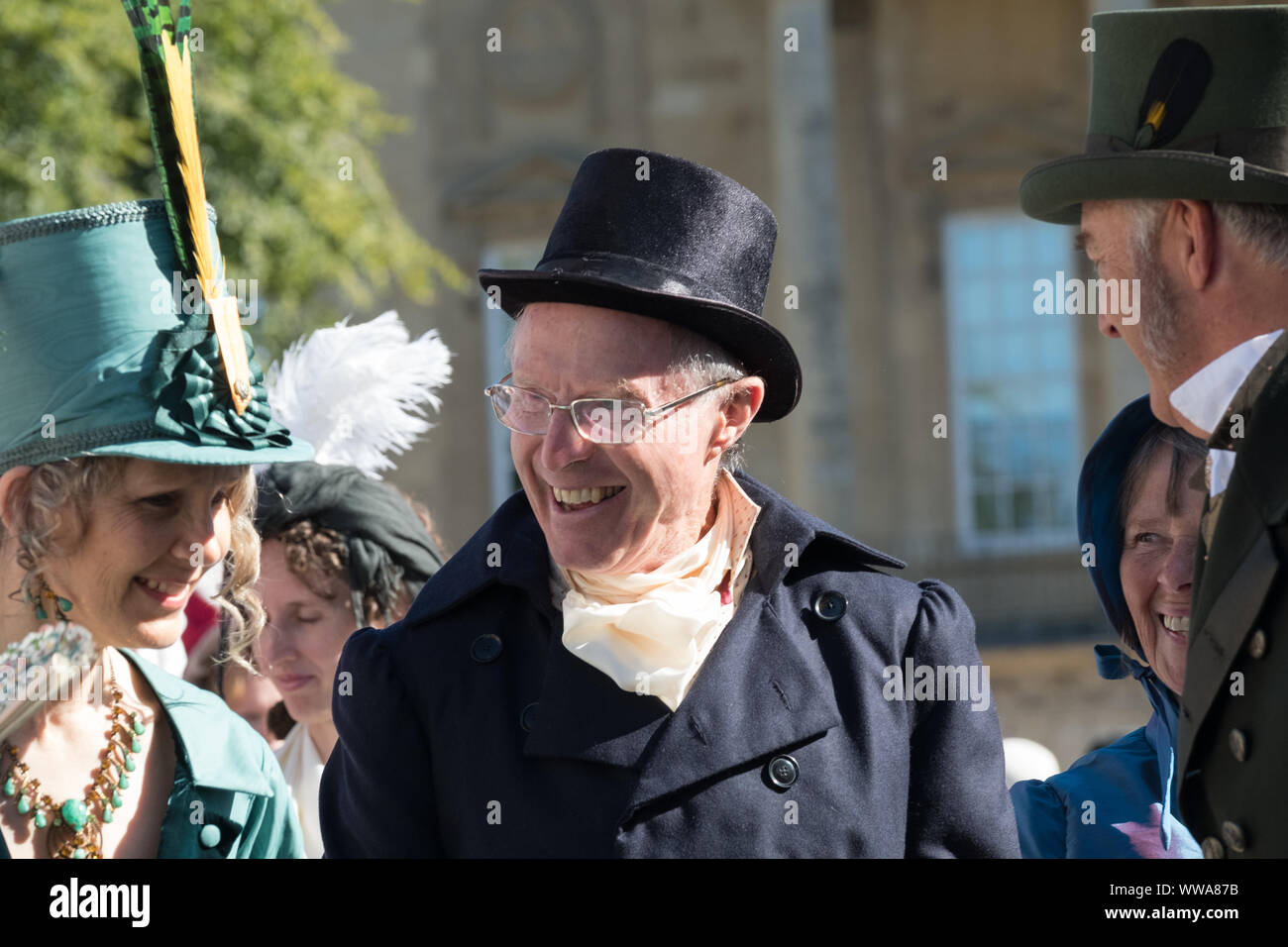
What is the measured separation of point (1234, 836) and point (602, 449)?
1.17 meters

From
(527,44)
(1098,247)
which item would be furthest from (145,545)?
(527,44)

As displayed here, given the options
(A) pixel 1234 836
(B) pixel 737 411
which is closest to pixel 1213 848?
(A) pixel 1234 836

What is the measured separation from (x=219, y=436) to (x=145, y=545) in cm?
24

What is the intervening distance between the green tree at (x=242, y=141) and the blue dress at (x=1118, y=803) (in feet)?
22.3

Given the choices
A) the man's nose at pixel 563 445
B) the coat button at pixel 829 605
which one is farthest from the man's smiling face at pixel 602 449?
the coat button at pixel 829 605

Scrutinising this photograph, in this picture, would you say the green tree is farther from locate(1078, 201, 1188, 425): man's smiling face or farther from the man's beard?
the man's beard

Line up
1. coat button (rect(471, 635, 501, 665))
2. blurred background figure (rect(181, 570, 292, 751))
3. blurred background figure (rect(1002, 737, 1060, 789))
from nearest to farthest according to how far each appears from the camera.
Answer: coat button (rect(471, 635, 501, 665)) < blurred background figure (rect(1002, 737, 1060, 789)) < blurred background figure (rect(181, 570, 292, 751))

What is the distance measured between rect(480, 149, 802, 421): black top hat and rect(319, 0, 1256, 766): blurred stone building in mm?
11336

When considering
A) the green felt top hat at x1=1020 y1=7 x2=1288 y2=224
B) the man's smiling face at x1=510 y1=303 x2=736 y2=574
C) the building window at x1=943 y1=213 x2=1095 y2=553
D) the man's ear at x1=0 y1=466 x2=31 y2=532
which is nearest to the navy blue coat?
the man's smiling face at x1=510 y1=303 x2=736 y2=574

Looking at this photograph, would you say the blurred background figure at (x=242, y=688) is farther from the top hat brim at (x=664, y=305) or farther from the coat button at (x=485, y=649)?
the top hat brim at (x=664, y=305)

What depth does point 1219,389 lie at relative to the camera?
260 cm

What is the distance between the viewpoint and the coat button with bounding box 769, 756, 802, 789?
278 cm

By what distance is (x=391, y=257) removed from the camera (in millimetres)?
10828
